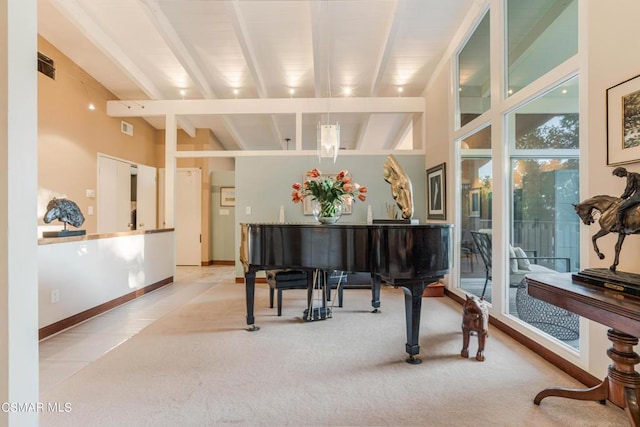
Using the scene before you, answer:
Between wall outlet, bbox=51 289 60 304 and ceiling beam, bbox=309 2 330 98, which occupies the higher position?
ceiling beam, bbox=309 2 330 98

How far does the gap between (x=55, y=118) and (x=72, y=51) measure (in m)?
0.98

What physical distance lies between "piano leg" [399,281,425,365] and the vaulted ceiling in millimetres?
2864

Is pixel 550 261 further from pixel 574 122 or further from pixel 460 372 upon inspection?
pixel 460 372

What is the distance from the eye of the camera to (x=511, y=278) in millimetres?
2824

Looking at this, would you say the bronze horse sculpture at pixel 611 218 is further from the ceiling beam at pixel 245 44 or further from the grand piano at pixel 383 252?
the ceiling beam at pixel 245 44

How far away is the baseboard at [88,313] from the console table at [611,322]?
3.86 metres

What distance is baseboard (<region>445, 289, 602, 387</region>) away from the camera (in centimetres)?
184

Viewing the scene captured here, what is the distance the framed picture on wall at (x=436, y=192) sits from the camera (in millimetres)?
4187

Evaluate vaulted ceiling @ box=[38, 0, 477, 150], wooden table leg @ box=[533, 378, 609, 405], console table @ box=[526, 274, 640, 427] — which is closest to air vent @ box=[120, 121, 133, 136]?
vaulted ceiling @ box=[38, 0, 477, 150]

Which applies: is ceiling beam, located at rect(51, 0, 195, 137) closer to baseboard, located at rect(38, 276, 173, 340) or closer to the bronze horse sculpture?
baseboard, located at rect(38, 276, 173, 340)

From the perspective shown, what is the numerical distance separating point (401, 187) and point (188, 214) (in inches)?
211

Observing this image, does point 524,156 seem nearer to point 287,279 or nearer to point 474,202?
point 474,202

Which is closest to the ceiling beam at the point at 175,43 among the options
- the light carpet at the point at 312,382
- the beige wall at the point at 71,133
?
the beige wall at the point at 71,133

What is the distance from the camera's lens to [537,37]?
2461mm
